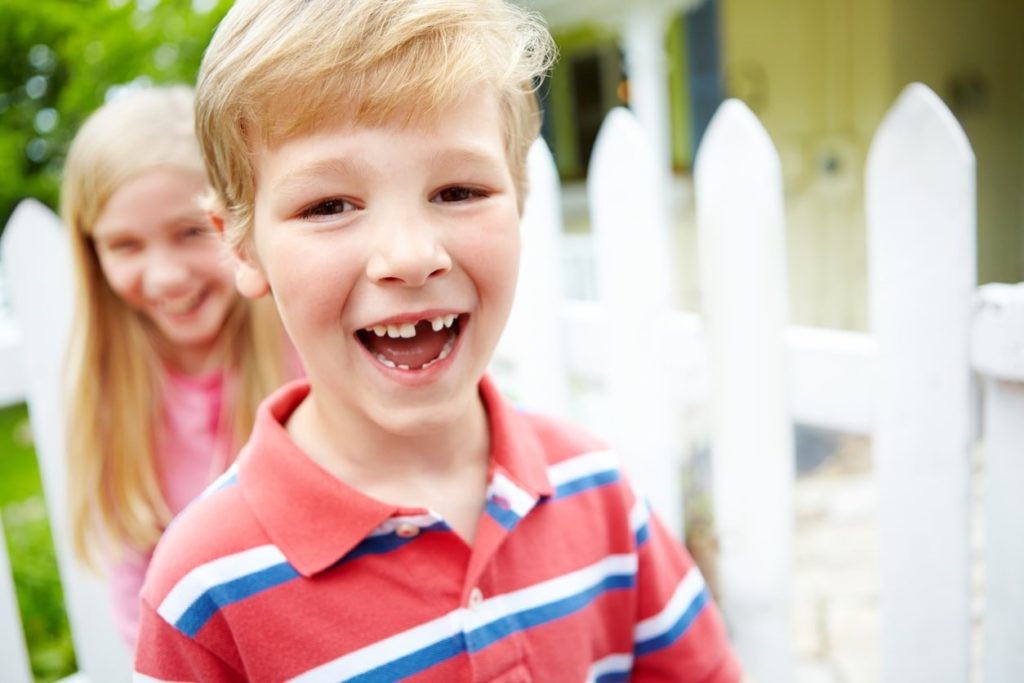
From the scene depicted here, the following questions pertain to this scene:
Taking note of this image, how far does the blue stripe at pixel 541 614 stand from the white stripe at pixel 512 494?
0.13 metres

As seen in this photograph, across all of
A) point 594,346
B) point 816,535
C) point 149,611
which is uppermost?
point 594,346

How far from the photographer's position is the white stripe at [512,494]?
3.71ft

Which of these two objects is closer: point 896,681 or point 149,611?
point 149,611

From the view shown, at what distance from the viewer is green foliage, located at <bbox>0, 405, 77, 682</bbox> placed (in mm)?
2896

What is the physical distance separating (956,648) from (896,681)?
0.14 metres

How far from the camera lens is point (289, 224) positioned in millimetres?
984

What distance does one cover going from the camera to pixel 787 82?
20.1ft

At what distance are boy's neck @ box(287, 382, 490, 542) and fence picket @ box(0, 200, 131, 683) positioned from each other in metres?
1.09

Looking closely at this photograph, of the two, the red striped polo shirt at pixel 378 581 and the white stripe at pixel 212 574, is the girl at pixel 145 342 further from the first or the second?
the white stripe at pixel 212 574

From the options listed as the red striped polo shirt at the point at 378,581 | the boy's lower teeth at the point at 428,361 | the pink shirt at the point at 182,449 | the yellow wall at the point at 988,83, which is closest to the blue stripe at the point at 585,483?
the red striped polo shirt at the point at 378,581

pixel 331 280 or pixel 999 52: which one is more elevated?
pixel 999 52

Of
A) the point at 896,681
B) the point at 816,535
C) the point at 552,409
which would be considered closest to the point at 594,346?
the point at 552,409

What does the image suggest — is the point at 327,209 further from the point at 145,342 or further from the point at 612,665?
the point at 145,342

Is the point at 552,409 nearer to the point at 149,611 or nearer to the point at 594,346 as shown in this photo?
the point at 594,346
